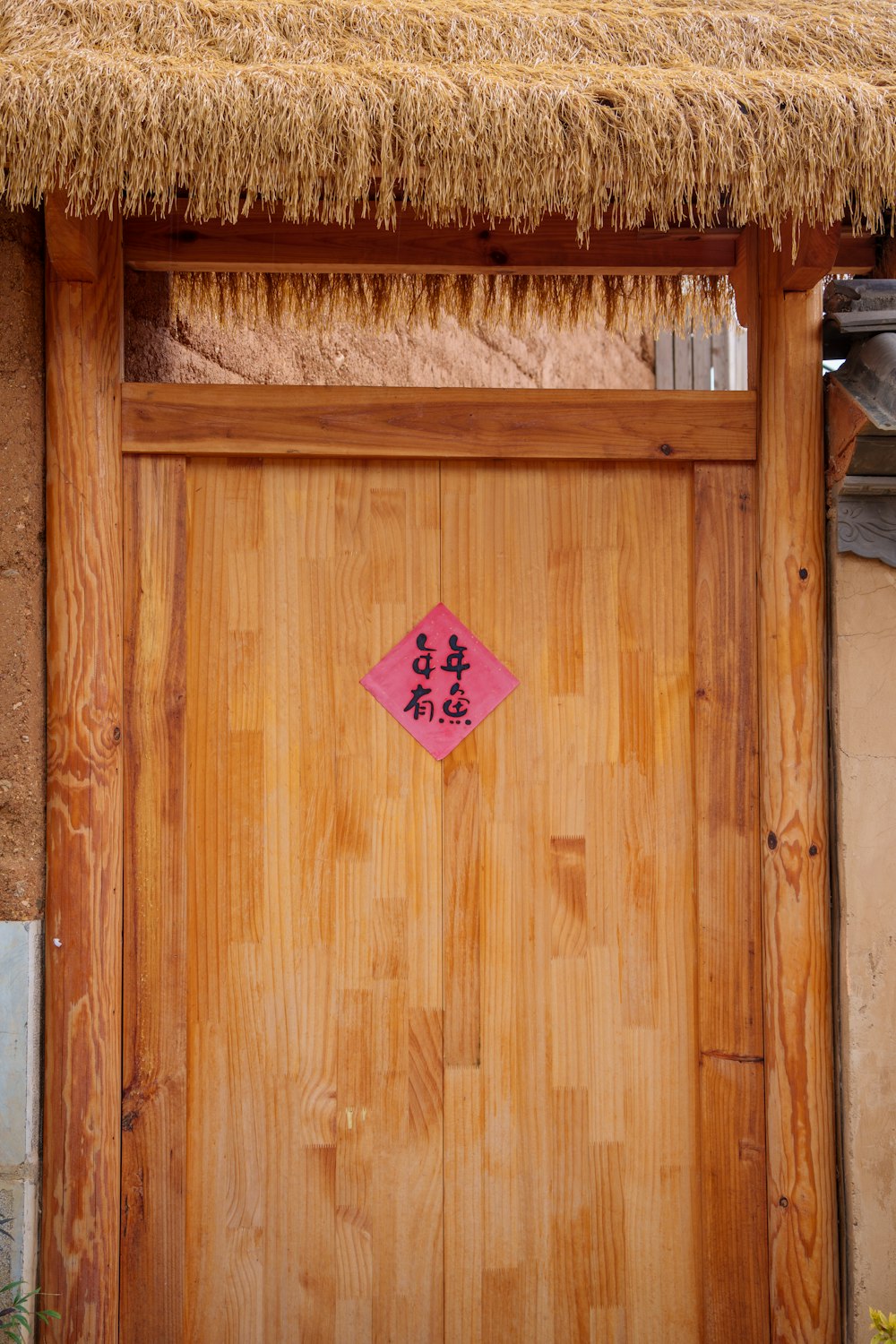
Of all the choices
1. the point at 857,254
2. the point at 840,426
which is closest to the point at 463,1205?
the point at 840,426

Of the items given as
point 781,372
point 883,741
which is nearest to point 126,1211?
point 883,741

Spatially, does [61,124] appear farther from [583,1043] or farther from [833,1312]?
[833,1312]

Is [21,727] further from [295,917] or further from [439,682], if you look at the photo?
[439,682]

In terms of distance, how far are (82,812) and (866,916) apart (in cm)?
178

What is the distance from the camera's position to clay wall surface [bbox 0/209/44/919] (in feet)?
7.54

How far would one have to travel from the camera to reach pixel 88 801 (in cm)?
234

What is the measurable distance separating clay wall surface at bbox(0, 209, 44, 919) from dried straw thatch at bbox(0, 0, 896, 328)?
0.35 meters

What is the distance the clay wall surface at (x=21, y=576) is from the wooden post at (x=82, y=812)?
0.10ft

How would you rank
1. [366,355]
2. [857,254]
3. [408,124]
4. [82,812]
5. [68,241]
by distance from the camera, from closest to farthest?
[408,124] < [68,241] < [82,812] < [857,254] < [366,355]

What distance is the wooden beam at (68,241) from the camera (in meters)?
2.17

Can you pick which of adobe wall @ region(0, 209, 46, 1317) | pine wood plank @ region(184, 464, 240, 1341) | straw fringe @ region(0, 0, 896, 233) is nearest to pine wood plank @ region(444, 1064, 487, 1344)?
pine wood plank @ region(184, 464, 240, 1341)

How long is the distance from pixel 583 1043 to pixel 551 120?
1960 millimetres

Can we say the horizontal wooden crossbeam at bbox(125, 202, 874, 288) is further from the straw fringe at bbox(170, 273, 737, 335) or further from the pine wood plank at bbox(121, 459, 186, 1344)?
the pine wood plank at bbox(121, 459, 186, 1344)

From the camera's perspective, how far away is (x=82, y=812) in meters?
→ 2.34
